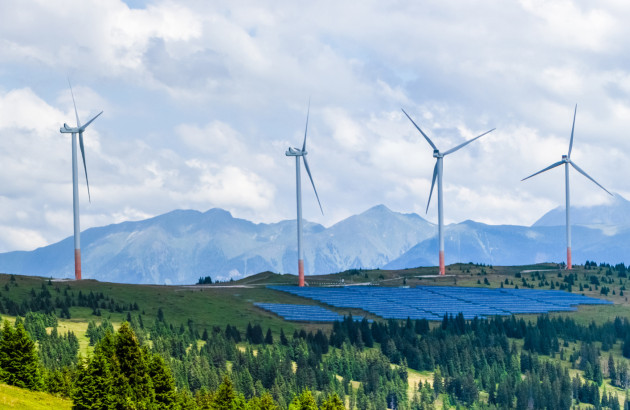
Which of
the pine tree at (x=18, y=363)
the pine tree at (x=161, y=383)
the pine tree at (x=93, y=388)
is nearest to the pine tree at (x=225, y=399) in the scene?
the pine tree at (x=161, y=383)

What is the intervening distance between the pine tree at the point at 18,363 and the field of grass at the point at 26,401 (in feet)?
35.9

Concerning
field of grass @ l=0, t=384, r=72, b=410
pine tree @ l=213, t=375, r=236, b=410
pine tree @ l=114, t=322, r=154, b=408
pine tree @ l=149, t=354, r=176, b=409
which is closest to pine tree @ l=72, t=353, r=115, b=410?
field of grass @ l=0, t=384, r=72, b=410

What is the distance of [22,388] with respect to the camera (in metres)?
147

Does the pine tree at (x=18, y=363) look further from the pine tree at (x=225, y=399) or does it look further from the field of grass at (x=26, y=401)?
the pine tree at (x=225, y=399)

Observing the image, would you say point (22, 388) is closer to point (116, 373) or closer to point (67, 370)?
point (116, 373)

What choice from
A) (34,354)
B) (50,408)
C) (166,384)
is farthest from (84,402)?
(34,354)

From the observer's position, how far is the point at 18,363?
15238cm

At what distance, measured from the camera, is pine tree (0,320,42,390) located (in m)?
151

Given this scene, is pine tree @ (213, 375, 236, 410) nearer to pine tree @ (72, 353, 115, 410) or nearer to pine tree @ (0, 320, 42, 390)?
pine tree @ (0, 320, 42, 390)

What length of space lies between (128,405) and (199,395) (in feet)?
162

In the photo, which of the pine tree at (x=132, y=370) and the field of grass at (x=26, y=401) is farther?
the pine tree at (x=132, y=370)

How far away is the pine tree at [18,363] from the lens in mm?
151250

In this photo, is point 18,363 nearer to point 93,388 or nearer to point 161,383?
point 161,383

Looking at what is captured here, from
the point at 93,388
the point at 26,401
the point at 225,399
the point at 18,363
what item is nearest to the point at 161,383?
the point at 93,388
